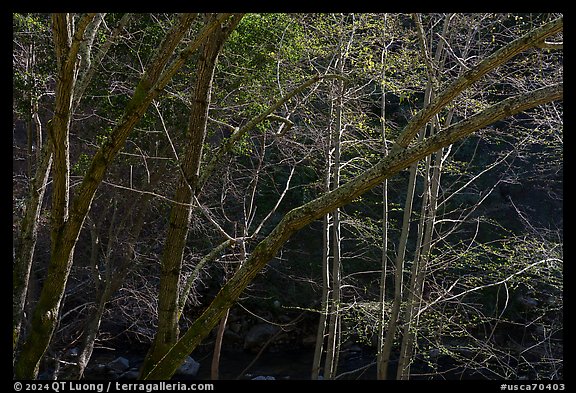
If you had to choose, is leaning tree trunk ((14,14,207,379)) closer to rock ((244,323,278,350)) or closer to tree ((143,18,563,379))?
tree ((143,18,563,379))

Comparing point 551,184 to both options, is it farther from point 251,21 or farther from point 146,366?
point 146,366

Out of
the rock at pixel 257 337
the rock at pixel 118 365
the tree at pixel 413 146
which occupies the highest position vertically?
the tree at pixel 413 146

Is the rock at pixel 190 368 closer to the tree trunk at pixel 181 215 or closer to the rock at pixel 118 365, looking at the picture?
the rock at pixel 118 365

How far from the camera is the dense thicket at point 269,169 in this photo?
3.34m

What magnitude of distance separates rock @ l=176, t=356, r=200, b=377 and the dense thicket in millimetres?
964

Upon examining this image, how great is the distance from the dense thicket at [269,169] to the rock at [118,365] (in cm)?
79

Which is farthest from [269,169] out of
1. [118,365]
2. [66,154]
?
[66,154]

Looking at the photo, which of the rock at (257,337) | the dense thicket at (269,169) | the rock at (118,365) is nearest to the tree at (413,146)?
the dense thicket at (269,169)

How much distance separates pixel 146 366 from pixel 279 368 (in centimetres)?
840

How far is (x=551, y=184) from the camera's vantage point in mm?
13492

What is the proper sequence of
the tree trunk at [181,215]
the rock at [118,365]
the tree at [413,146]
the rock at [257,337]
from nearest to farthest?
1. the tree at [413,146]
2. the tree trunk at [181,215]
3. the rock at [118,365]
4. the rock at [257,337]

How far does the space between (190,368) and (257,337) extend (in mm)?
1826

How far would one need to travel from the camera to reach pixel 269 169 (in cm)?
1274

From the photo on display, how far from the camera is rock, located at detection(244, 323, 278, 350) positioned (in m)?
12.7
